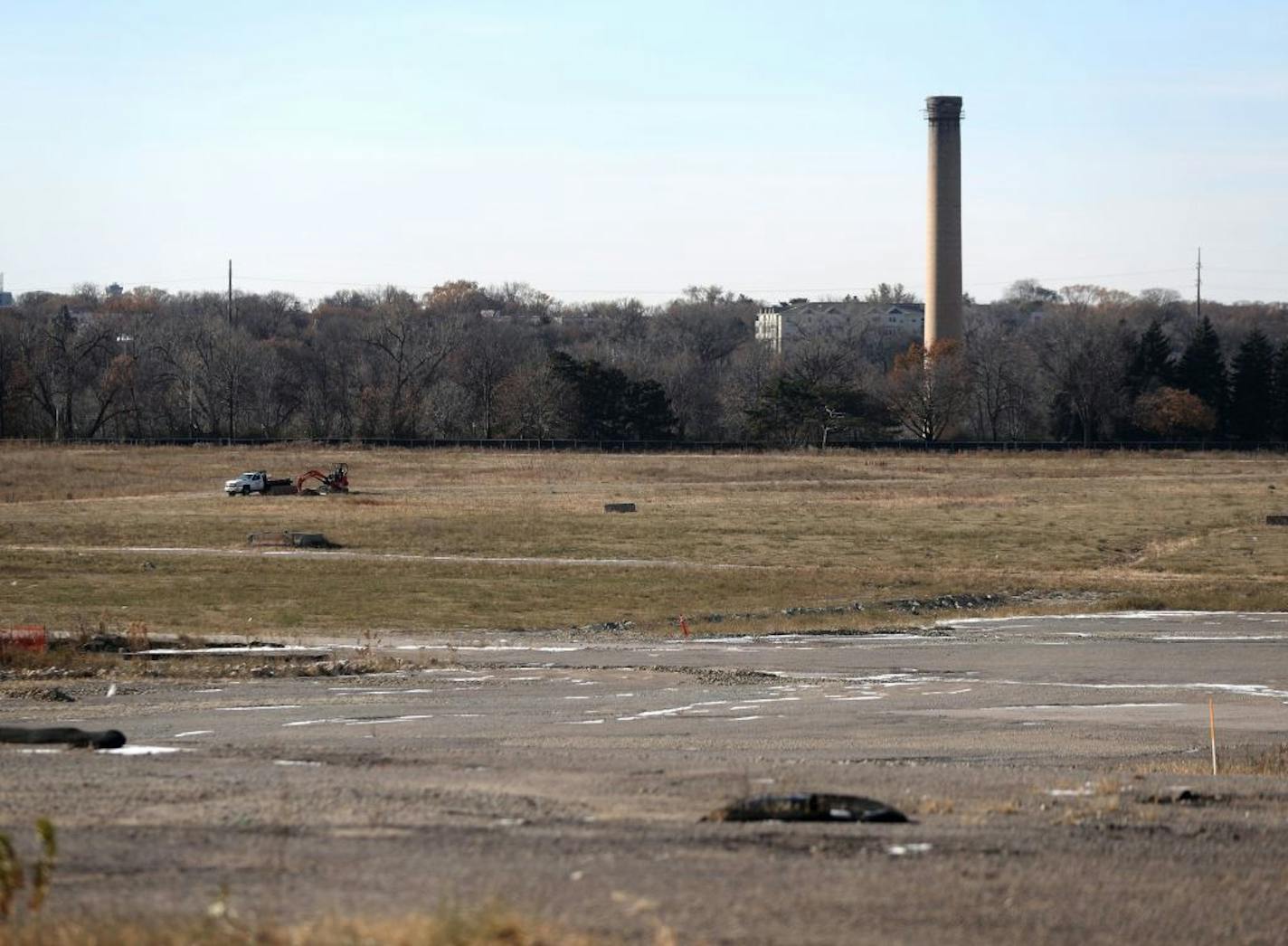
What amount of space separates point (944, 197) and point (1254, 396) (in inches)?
1203

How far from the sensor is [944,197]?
443 ft

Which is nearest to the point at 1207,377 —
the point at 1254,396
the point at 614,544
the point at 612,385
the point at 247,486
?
the point at 1254,396

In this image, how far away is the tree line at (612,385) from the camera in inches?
5138

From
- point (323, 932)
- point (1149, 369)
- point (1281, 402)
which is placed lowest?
point (323, 932)

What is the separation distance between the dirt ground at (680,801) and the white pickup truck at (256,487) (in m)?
52.9

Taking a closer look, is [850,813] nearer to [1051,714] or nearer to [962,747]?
A: [962,747]

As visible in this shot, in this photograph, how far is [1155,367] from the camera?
13500 centimetres

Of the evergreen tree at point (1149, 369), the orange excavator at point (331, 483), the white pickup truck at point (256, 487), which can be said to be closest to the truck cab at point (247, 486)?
the white pickup truck at point (256, 487)

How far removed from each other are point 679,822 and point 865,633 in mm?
23734

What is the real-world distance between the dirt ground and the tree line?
10108 cm

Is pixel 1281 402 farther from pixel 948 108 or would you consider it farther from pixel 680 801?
pixel 680 801

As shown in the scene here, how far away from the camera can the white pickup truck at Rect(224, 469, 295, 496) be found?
7775 centimetres

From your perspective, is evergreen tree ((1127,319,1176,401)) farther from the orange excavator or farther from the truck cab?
the truck cab

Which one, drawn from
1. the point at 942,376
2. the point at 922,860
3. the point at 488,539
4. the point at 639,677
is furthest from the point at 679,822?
the point at 942,376
